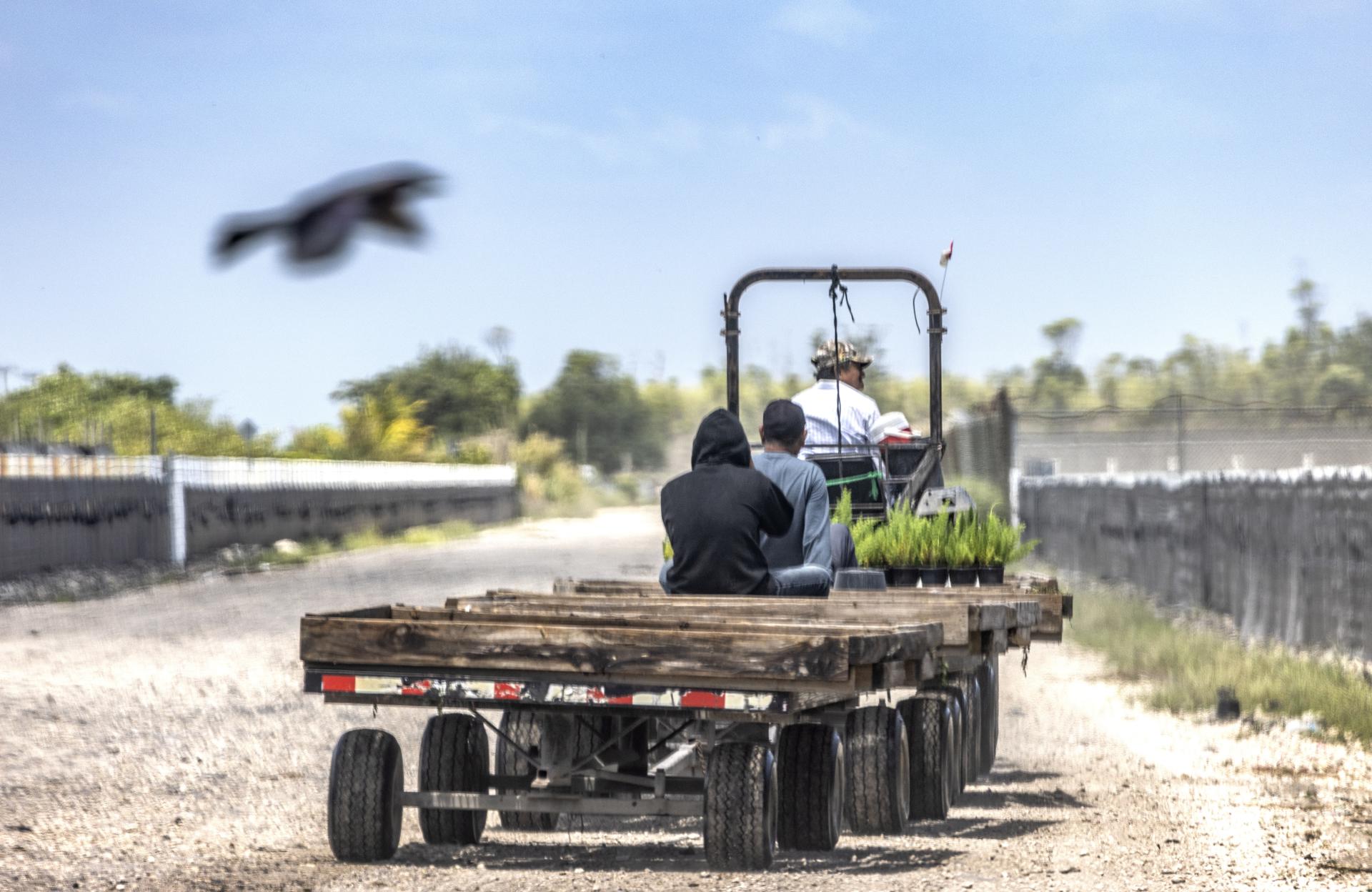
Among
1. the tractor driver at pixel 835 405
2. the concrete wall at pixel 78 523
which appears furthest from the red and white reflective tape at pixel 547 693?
the concrete wall at pixel 78 523

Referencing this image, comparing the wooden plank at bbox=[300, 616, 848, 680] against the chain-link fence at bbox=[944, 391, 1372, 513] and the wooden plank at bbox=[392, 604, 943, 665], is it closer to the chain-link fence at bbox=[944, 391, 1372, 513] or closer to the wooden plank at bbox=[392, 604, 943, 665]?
the wooden plank at bbox=[392, 604, 943, 665]

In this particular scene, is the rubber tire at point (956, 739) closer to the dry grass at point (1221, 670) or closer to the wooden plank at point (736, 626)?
the wooden plank at point (736, 626)

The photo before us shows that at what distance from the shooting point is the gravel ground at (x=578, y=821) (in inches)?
267

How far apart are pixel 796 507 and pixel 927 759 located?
1388mm

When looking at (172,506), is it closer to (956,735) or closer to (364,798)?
(956,735)

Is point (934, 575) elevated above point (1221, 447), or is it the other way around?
point (1221, 447)

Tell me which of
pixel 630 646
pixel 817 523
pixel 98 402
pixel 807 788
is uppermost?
A: pixel 98 402

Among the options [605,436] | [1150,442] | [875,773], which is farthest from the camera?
[605,436]

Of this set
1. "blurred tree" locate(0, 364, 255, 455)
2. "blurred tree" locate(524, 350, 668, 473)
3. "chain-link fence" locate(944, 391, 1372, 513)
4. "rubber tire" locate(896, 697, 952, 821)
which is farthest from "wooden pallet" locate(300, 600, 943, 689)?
"blurred tree" locate(524, 350, 668, 473)

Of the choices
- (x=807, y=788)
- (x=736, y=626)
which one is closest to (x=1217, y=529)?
(x=807, y=788)

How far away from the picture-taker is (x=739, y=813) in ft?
21.9

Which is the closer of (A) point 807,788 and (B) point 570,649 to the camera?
(B) point 570,649

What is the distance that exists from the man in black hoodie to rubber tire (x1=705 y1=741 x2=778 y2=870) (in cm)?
117

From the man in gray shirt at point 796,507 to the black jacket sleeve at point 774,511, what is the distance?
0.28 feet
